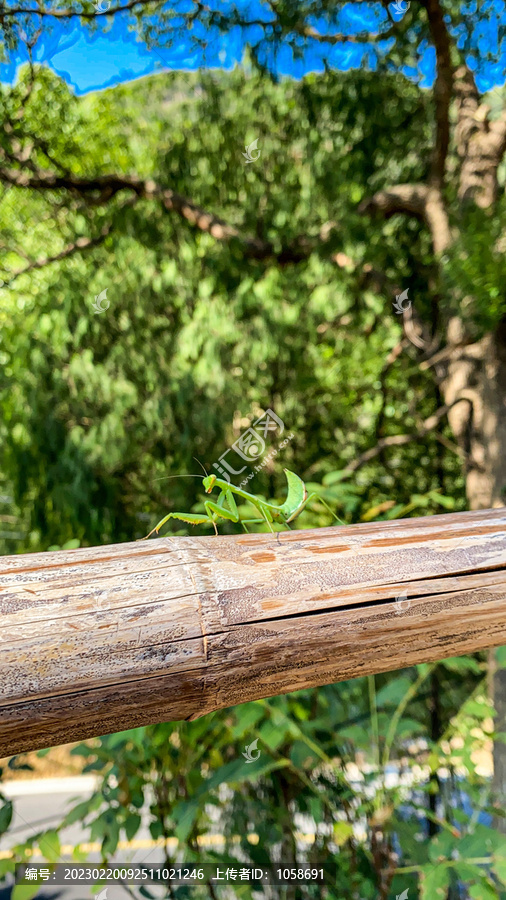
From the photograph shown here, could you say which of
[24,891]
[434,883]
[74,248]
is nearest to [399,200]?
[74,248]

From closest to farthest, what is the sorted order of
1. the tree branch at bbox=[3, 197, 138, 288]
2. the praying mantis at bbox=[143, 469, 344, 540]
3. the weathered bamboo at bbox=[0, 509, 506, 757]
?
the weathered bamboo at bbox=[0, 509, 506, 757], the praying mantis at bbox=[143, 469, 344, 540], the tree branch at bbox=[3, 197, 138, 288]

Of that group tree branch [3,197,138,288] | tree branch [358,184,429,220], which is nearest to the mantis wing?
→ tree branch [358,184,429,220]

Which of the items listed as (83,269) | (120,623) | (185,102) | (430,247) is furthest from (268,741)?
(185,102)

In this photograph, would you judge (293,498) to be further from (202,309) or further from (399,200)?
(399,200)

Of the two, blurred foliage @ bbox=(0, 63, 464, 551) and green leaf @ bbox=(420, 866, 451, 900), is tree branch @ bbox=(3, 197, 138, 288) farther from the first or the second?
green leaf @ bbox=(420, 866, 451, 900)

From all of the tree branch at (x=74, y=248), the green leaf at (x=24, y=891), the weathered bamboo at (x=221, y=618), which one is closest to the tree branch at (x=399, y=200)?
the tree branch at (x=74, y=248)

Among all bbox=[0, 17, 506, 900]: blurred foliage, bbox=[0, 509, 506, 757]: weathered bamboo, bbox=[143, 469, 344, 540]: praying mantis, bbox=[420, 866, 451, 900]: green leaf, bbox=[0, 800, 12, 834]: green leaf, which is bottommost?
bbox=[420, 866, 451, 900]: green leaf

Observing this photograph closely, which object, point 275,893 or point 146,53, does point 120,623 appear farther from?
point 146,53

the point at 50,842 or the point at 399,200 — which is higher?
the point at 399,200

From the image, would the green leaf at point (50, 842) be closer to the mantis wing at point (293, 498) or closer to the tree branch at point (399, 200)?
the mantis wing at point (293, 498)
